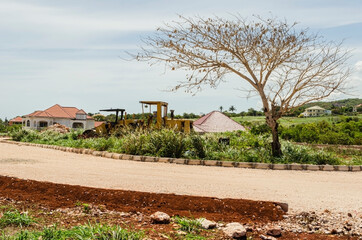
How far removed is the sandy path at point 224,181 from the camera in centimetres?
713

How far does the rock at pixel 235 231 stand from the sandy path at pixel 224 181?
6.14ft

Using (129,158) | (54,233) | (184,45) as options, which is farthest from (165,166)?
(54,233)

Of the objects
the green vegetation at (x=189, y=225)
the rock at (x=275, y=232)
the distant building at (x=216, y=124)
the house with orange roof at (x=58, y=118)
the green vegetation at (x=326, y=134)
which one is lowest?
the rock at (x=275, y=232)

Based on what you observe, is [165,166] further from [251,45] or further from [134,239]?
[134,239]

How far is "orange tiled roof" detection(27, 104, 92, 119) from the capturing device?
50656 millimetres

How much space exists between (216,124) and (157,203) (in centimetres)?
2318

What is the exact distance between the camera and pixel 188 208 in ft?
18.9

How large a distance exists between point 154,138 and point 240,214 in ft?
30.0

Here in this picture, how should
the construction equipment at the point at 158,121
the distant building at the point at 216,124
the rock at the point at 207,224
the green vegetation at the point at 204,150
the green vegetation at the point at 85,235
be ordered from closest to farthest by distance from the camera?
the green vegetation at the point at 85,235, the rock at the point at 207,224, the green vegetation at the point at 204,150, the construction equipment at the point at 158,121, the distant building at the point at 216,124

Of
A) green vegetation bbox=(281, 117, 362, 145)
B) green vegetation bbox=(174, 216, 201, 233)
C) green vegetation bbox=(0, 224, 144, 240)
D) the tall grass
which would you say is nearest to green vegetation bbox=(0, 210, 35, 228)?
green vegetation bbox=(0, 224, 144, 240)

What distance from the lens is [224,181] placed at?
29.8 ft

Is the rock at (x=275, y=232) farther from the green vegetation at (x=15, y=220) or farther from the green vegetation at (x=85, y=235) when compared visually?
the green vegetation at (x=15, y=220)

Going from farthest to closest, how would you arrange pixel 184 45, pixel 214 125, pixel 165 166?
pixel 214 125
pixel 184 45
pixel 165 166

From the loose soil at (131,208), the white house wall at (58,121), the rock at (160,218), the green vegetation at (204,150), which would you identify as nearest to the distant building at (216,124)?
the green vegetation at (204,150)
